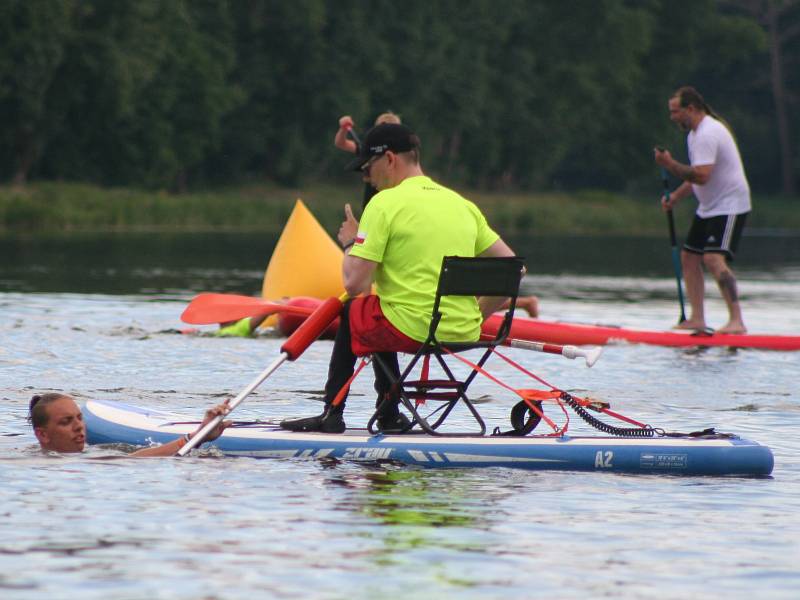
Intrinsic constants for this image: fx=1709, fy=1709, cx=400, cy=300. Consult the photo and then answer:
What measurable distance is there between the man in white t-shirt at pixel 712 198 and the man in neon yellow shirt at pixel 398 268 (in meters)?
6.45

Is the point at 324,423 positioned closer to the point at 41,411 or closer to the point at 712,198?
the point at 41,411

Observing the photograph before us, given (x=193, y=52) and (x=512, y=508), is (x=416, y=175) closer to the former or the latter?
(x=512, y=508)

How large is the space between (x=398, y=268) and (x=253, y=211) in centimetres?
4058

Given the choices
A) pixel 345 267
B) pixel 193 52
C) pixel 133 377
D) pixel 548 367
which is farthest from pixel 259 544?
pixel 193 52

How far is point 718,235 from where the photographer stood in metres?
14.4

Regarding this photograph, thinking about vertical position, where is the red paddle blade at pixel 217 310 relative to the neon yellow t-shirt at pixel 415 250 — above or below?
below

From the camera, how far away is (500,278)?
7.94 metres

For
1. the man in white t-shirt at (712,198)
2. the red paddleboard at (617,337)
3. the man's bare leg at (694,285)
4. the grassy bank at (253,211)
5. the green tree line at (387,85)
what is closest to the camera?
the red paddleboard at (617,337)

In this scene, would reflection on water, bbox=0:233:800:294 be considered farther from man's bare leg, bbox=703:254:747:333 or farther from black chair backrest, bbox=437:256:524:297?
black chair backrest, bbox=437:256:524:297

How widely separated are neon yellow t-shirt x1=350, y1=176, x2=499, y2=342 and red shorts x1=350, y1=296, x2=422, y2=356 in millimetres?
37

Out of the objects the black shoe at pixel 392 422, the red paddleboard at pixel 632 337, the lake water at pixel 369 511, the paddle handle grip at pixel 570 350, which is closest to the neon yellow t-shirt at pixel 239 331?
the lake water at pixel 369 511

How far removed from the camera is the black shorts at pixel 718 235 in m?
14.3

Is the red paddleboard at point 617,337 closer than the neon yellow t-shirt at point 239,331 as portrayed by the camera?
Yes

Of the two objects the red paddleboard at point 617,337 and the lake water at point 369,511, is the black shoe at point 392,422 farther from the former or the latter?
the red paddleboard at point 617,337
